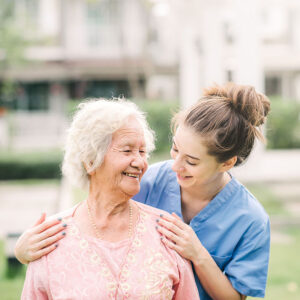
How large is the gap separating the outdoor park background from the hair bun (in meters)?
0.64

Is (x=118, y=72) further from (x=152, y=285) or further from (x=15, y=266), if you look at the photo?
(x=152, y=285)

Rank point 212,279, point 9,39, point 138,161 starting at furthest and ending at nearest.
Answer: point 9,39, point 212,279, point 138,161

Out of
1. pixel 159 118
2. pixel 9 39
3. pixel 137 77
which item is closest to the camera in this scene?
pixel 9 39

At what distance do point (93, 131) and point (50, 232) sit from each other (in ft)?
1.49

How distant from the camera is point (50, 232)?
6.57ft

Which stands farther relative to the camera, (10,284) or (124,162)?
(10,284)

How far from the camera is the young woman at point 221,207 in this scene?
215 cm

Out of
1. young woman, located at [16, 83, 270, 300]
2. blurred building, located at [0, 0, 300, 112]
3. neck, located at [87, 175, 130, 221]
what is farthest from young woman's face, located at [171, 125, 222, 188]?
blurred building, located at [0, 0, 300, 112]

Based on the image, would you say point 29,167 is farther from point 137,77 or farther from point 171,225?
point 171,225

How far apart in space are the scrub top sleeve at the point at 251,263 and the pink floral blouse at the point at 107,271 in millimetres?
265

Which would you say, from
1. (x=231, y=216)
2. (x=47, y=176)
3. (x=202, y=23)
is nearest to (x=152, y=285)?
(x=231, y=216)

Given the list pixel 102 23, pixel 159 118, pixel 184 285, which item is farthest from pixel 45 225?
pixel 102 23

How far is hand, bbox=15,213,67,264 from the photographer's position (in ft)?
6.48

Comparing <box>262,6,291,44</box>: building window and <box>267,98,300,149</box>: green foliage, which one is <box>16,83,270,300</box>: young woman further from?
<box>262,6,291,44</box>: building window
